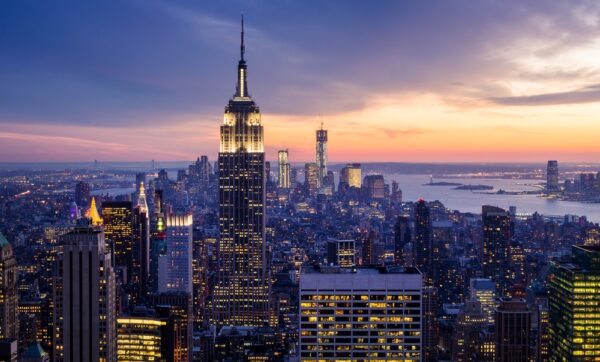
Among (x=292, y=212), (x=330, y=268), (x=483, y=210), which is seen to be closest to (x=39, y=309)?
(x=330, y=268)

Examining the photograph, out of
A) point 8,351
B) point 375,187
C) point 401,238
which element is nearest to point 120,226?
point 401,238

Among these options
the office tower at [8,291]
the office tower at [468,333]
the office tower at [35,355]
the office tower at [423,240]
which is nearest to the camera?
the office tower at [35,355]

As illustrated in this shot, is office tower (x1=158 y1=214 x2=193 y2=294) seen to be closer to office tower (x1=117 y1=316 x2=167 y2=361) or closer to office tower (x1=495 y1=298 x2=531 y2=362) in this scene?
office tower (x1=117 y1=316 x2=167 y2=361)

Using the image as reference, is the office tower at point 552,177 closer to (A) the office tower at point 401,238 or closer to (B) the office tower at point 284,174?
(A) the office tower at point 401,238

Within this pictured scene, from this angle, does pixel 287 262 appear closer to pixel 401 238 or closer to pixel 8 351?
pixel 401 238

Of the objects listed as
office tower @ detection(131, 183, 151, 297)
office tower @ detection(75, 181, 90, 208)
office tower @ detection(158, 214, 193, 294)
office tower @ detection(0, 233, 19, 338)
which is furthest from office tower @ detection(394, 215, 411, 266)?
office tower @ detection(0, 233, 19, 338)

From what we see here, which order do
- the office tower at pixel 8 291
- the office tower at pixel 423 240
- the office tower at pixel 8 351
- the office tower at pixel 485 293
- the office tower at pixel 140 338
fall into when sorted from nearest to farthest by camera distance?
the office tower at pixel 8 351, the office tower at pixel 140 338, the office tower at pixel 8 291, the office tower at pixel 485 293, the office tower at pixel 423 240

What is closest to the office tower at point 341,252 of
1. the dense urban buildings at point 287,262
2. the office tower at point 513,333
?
the dense urban buildings at point 287,262
